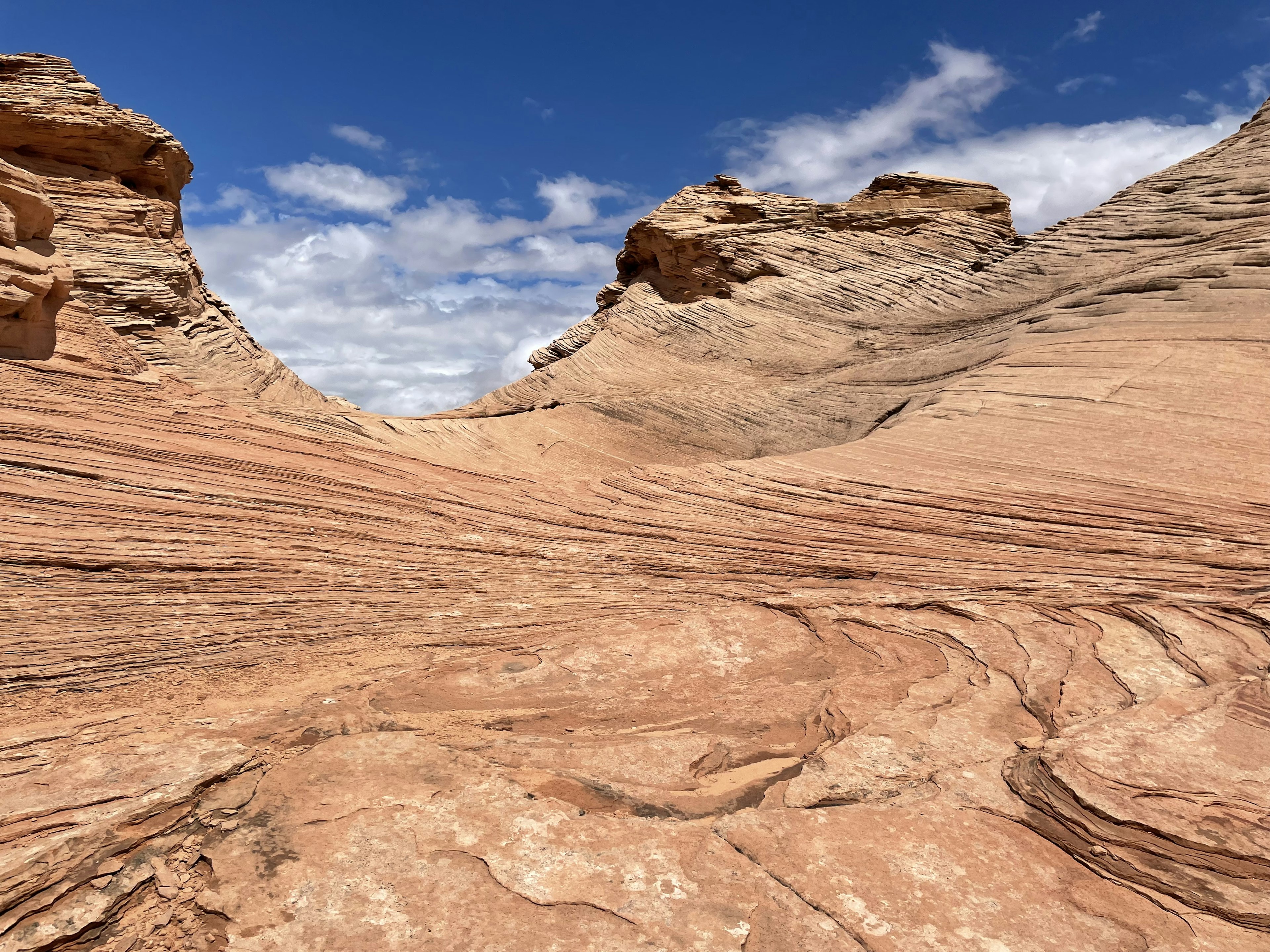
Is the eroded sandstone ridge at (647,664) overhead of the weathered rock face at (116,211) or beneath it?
beneath

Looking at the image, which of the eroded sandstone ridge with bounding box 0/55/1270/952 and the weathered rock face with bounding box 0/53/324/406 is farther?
the weathered rock face with bounding box 0/53/324/406

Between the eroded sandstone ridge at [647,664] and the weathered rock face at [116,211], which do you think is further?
the weathered rock face at [116,211]

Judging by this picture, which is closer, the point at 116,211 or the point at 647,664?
the point at 647,664

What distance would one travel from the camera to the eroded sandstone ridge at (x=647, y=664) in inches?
127

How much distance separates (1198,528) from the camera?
7387 mm

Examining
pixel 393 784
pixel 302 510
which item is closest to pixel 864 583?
pixel 393 784

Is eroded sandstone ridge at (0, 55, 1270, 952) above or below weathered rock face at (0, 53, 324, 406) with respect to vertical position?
below

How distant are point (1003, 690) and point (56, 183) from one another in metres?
24.3

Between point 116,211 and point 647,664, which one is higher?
point 116,211

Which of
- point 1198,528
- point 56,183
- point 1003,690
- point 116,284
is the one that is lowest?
point 1003,690

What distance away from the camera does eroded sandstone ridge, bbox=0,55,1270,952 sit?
323 centimetres

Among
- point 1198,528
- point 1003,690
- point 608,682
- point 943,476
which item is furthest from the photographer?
point 943,476

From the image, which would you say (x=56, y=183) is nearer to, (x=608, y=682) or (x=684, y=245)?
(x=684, y=245)

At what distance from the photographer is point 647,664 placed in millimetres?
6184
